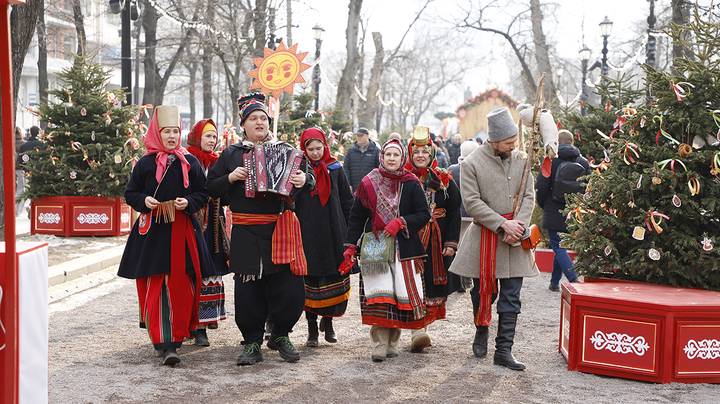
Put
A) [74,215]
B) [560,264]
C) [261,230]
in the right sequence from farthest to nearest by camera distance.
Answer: [74,215], [560,264], [261,230]

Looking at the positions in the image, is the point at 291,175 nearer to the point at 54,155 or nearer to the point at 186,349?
the point at 186,349

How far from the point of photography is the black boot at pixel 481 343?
7.36m

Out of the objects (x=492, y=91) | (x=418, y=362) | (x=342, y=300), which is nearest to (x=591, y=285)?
(x=418, y=362)

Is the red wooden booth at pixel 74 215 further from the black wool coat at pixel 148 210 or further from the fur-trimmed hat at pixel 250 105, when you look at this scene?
the fur-trimmed hat at pixel 250 105

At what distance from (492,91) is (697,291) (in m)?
42.7

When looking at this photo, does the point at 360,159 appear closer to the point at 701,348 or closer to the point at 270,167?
the point at 270,167

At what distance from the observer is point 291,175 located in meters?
6.89

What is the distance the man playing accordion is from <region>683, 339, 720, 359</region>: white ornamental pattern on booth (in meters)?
2.74

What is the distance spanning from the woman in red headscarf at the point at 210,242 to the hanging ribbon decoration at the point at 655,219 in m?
3.28

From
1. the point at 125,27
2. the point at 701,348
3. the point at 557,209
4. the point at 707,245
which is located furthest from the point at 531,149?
the point at 125,27

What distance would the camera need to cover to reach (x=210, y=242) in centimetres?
788

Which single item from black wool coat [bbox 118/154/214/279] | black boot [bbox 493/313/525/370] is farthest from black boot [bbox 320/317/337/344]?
black boot [bbox 493/313/525/370]

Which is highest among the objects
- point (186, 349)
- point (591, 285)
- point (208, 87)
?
point (208, 87)

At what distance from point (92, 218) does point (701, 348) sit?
34.4ft
